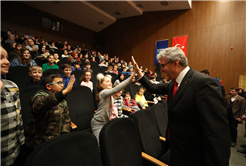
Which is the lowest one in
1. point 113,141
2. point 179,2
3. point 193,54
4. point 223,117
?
point 113,141

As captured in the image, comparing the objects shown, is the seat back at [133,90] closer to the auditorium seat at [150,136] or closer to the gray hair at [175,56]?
the auditorium seat at [150,136]

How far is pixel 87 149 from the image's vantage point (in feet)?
1.77

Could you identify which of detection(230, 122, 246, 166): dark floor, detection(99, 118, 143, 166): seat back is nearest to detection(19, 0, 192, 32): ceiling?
detection(230, 122, 246, 166): dark floor

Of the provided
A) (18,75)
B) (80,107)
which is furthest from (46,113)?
(18,75)

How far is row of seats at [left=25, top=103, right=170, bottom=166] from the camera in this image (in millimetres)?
443

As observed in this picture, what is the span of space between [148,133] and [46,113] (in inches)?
28.3

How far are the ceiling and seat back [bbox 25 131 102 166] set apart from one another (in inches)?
227

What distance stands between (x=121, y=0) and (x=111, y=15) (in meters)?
1.71

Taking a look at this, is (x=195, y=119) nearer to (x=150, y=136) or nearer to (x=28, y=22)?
(x=150, y=136)

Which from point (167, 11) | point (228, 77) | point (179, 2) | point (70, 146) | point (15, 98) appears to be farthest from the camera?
point (167, 11)

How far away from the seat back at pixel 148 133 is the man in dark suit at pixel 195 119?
0.24 metres

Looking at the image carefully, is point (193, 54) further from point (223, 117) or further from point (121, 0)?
point (223, 117)

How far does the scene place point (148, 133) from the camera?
3.22 ft

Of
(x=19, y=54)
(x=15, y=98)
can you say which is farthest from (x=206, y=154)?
(x=19, y=54)
